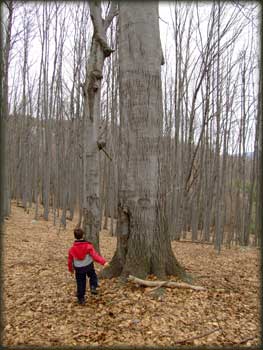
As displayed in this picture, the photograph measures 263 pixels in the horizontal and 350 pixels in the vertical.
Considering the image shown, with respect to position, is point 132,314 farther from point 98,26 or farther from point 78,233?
point 98,26

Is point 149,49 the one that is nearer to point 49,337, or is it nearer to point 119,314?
point 119,314

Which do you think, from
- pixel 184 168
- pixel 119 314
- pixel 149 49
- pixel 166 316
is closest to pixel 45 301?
pixel 119 314

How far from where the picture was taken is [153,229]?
4.07 metres

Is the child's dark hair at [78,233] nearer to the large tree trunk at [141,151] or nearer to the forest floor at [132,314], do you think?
the large tree trunk at [141,151]

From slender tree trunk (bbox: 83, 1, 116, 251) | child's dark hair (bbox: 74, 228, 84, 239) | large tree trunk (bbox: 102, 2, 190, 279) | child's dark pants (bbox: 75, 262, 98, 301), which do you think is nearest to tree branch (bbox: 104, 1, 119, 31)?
slender tree trunk (bbox: 83, 1, 116, 251)

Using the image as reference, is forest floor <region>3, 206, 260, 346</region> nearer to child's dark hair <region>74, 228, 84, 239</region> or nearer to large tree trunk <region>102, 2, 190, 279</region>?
large tree trunk <region>102, 2, 190, 279</region>

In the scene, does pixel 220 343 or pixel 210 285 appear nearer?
pixel 220 343

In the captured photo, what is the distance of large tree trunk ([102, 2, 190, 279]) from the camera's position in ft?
13.2

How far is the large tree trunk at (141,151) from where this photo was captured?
159 inches

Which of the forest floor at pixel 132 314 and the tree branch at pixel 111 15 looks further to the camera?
the tree branch at pixel 111 15

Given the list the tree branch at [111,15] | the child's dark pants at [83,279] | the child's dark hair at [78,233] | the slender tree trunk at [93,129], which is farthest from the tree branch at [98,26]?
the child's dark pants at [83,279]

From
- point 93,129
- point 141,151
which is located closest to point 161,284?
point 141,151

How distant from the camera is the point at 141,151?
13.3ft

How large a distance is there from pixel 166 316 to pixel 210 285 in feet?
3.99
